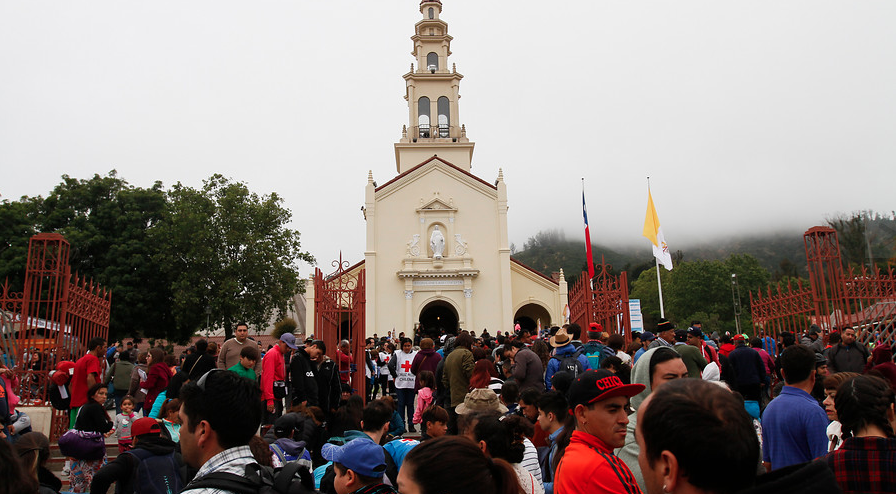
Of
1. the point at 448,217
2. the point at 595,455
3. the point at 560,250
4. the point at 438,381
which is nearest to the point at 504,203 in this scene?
the point at 448,217

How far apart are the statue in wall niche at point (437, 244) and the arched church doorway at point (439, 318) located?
3567 millimetres

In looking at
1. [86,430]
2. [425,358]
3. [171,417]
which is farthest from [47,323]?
[425,358]

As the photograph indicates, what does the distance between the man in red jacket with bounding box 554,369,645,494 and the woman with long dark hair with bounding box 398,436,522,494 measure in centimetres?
58

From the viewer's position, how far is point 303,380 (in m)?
8.63

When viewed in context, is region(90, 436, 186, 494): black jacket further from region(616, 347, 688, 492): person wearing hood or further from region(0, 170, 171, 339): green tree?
region(0, 170, 171, 339): green tree

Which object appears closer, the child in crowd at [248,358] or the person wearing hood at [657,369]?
the person wearing hood at [657,369]

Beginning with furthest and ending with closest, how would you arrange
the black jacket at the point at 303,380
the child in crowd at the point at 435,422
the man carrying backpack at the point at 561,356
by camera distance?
1. the black jacket at the point at 303,380
2. the man carrying backpack at the point at 561,356
3. the child in crowd at the point at 435,422

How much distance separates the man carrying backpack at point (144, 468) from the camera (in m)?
5.02

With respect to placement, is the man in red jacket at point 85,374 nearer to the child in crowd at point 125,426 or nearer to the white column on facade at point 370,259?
the child in crowd at point 125,426

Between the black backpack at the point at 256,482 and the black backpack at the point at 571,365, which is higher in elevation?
the black backpack at the point at 571,365

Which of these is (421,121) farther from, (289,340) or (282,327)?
(289,340)

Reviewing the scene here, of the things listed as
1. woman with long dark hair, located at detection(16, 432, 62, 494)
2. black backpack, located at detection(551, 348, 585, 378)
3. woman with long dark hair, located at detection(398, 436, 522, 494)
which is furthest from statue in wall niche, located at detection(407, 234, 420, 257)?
woman with long dark hair, located at detection(398, 436, 522, 494)

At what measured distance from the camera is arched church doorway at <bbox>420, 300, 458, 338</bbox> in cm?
3459

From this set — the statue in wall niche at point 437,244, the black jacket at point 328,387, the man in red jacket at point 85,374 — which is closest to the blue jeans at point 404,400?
the black jacket at point 328,387
